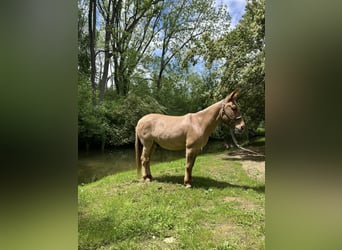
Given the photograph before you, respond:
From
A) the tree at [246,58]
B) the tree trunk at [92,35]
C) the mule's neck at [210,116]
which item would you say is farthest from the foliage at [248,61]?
the tree trunk at [92,35]

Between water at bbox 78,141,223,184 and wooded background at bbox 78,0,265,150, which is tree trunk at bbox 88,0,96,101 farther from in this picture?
water at bbox 78,141,223,184

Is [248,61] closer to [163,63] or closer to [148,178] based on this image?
[163,63]

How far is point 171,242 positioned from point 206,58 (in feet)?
3.38

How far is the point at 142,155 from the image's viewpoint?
5.41 ft

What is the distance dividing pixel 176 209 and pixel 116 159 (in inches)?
17.8

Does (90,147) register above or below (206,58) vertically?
below

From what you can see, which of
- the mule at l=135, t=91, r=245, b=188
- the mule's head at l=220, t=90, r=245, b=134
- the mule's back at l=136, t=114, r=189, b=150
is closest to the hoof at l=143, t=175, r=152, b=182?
the mule at l=135, t=91, r=245, b=188

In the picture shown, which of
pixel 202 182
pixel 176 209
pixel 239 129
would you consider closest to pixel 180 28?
pixel 239 129

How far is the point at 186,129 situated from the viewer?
1.65 metres

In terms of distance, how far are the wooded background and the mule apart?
0.04 m

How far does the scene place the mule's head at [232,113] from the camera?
62.9 inches
